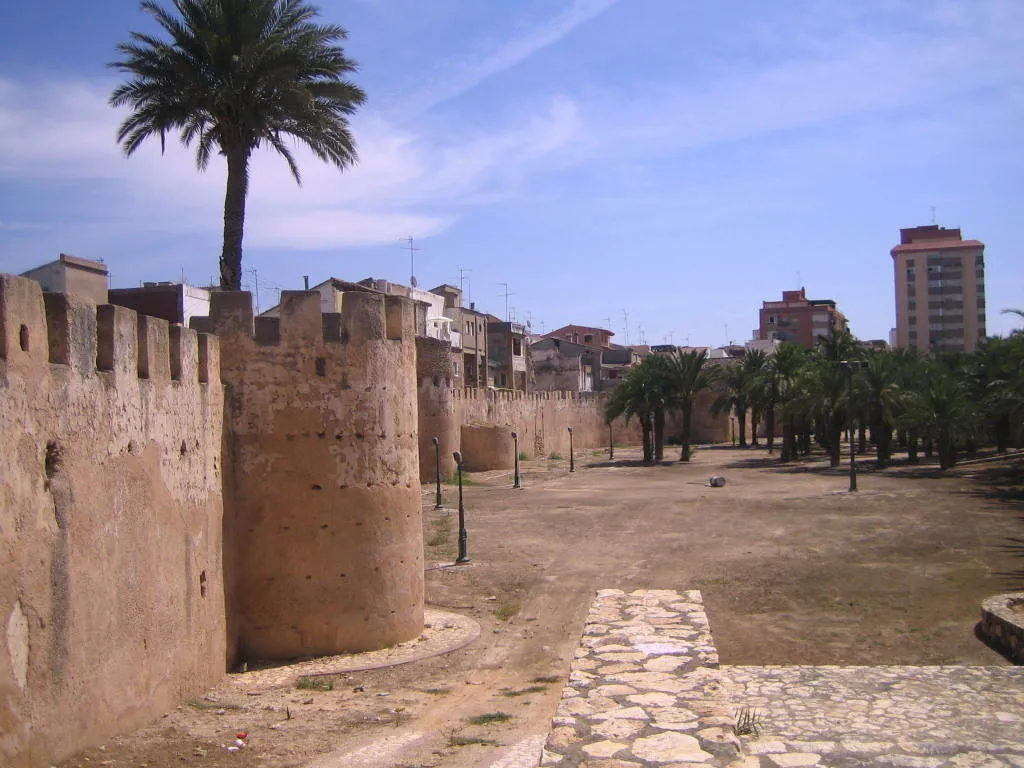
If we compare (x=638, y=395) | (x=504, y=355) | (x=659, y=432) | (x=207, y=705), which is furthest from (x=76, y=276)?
(x=504, y=355)

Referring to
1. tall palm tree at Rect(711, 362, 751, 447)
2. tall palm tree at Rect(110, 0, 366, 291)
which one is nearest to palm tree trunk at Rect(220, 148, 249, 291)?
tall palm tree at Rect(110, 0, 366, 291)

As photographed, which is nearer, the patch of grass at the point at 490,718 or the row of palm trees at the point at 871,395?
the patch of grass at the point at 490,718

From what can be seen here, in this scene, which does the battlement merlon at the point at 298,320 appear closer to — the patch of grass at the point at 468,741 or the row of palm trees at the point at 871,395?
the patch of grass at the point at 468,741

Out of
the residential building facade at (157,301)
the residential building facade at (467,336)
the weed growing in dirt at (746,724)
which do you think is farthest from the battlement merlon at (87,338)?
the residential building facade at (467,336)

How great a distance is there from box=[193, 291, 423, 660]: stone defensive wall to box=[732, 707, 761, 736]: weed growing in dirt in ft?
Answer: 17.1

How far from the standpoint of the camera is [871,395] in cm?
3597

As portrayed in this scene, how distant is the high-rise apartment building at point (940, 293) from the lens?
92438 mm

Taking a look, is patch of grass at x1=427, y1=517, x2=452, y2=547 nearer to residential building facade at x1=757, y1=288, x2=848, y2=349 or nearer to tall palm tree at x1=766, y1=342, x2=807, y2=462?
tall palm tree at x1=766, y1=342, x2=807, y2=462

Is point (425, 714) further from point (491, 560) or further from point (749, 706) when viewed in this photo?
point (491, 560)

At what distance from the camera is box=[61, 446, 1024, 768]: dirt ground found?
7.55 m

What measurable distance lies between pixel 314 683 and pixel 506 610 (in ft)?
14.3

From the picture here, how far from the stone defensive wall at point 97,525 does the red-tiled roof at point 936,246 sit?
316 feet

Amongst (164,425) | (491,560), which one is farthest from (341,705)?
(491,560)

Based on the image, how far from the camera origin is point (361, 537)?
33.7 ft
